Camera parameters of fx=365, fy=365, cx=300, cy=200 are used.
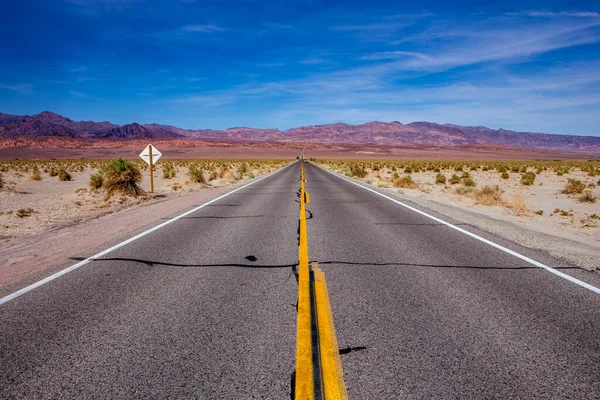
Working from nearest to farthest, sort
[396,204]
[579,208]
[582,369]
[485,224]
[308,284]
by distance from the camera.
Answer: [582,369] < [308,284] < [485,224] < [396,204] < [579,208]

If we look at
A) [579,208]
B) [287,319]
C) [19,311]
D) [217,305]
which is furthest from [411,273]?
[579,208]

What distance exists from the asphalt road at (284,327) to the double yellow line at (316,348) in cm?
10

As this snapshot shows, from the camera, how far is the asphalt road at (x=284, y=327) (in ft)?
9.12

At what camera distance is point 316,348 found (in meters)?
3.23

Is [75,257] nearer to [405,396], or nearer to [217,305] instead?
[217,305]

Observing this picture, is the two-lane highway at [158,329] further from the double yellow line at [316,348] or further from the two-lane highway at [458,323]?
the two-lane highway at [458,323]

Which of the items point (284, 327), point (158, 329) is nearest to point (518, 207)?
point (284, 327)

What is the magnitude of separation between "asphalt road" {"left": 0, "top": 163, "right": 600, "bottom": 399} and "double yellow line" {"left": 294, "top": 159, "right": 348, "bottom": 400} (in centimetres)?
10

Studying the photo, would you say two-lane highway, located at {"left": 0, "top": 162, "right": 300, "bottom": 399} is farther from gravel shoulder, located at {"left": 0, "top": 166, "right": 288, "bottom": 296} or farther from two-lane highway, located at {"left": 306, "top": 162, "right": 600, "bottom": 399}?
two-lane highway, located at {"left": 306, "top": 162, "right": 600, "bottom": 399}

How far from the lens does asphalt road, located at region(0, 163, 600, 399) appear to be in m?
2.78

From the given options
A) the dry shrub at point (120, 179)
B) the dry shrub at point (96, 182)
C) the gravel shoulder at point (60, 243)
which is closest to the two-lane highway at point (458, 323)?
the gravel shoulder at point (60, 243)

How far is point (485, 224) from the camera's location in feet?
32.3

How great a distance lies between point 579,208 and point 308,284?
16.3m

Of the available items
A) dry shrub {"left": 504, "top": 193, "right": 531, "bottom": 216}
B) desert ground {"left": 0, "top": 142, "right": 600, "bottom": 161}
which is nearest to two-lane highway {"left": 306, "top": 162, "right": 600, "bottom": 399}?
dry shrub {"left": 504, "top": 193, "right": 531, "bottom": 216}
